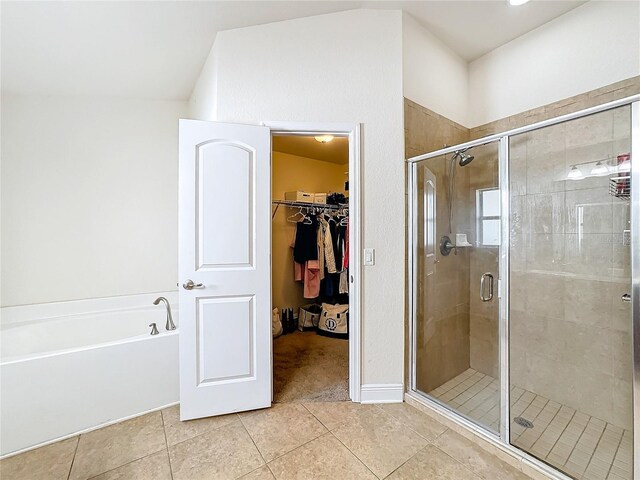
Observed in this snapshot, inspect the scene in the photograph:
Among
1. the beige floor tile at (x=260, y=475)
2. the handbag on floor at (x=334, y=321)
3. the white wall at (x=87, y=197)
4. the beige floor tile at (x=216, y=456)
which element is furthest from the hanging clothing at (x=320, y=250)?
the beige floor tile at (x=260, y=475)

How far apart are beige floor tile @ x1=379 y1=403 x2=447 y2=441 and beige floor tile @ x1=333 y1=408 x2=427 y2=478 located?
0.14 feet

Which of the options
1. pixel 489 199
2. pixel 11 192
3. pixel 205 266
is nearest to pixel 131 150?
pixel 11 192

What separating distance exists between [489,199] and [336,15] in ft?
5.90

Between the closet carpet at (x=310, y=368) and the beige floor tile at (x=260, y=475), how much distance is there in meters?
0.61

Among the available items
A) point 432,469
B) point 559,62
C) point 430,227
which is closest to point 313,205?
point 430,227

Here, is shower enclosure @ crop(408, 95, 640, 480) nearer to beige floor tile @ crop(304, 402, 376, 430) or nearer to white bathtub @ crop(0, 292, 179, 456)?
beige floor tile @ crop(304, 402, 376, 430)

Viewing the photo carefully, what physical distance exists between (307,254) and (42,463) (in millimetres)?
2737

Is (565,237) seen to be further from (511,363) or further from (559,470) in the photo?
(559,470)

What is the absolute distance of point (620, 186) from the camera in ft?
5.35

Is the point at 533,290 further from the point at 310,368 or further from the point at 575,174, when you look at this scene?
the point at 310,368

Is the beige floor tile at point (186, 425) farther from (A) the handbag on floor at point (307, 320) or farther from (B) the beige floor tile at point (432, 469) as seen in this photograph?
(A) the handbag on floor at point (307, 320)

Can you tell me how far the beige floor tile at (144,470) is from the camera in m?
1.44

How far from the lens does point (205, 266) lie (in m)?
1.87

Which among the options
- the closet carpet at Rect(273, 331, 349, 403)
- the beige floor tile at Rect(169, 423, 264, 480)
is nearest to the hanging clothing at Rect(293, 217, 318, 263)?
the closet carpet at Rect(273, 331, 349, 403)
